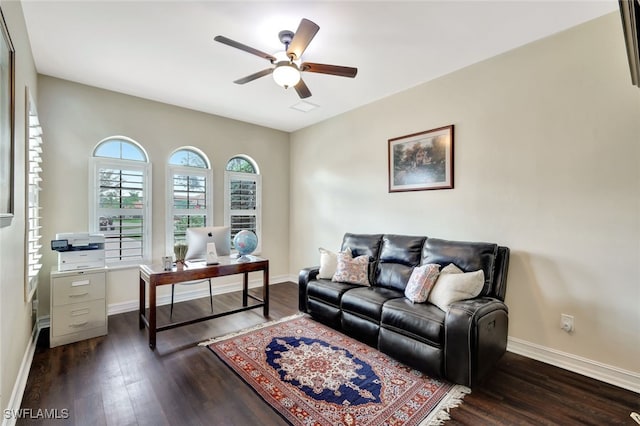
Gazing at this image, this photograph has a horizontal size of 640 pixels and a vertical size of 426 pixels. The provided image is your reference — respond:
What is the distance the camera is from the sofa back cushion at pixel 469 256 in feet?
8.70

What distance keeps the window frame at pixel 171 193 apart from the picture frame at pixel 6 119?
230 centimetres

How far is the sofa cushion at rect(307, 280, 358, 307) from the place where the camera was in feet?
10.2

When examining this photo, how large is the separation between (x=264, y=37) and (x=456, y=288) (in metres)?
2.66

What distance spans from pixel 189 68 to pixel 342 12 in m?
1.75

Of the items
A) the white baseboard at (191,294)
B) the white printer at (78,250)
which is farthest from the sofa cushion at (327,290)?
the white printer at (78,250)

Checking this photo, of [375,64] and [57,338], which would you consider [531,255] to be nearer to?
[375,64]

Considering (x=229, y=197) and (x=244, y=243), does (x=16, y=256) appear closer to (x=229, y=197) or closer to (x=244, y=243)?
(x=244, y=243)

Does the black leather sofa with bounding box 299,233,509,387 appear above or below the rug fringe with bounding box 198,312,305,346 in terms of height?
above

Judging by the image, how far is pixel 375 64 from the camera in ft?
9.89

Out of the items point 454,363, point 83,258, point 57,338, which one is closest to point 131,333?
point 57,338

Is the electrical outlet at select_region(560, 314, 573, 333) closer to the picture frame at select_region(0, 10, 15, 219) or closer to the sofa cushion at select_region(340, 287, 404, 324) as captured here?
the sofa cushion at select_region(340, 287, 404, 324)

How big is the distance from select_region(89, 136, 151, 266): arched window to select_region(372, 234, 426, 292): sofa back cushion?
119 inches

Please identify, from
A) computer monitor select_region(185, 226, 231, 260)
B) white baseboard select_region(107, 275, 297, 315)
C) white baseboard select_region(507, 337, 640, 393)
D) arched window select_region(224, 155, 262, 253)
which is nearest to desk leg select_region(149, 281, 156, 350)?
computer monitor select_region(185, 226, 231, 260)

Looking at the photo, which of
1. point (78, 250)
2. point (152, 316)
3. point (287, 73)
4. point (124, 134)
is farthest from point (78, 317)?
point (287, 73)
